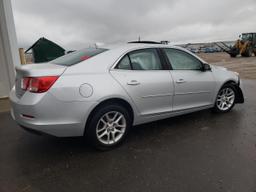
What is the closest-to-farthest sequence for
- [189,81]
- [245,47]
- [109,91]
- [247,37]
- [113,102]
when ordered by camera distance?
[109,91], [113,102], [189,81], [245,47], [247,37]

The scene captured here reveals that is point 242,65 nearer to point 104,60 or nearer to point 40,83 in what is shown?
point 104,60

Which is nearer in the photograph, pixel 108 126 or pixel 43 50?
pixel 108 126

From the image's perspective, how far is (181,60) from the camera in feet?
12.9

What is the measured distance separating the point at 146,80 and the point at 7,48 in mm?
5059

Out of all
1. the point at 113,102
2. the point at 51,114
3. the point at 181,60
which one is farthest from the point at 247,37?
the point at 51,114

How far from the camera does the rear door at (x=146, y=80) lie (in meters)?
3.15

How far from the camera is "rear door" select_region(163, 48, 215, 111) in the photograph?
3.73 meters

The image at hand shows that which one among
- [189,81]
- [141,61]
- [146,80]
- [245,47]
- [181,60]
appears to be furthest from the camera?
[245,47]

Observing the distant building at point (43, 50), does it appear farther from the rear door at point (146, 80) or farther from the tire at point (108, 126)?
the tire at point (108, 126)

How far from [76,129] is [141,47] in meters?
1.68

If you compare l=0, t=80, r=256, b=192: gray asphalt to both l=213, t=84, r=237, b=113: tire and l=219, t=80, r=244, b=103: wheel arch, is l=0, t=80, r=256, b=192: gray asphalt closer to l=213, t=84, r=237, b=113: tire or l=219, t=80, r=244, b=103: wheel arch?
l=213, t=84, r=237, b=113: tire

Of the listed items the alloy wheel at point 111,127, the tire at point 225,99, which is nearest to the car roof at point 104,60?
the alloy wheel at point 111,127

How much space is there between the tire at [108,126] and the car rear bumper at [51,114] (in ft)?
0.50

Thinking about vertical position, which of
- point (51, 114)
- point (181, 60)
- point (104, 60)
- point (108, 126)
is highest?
point (104, 60)
